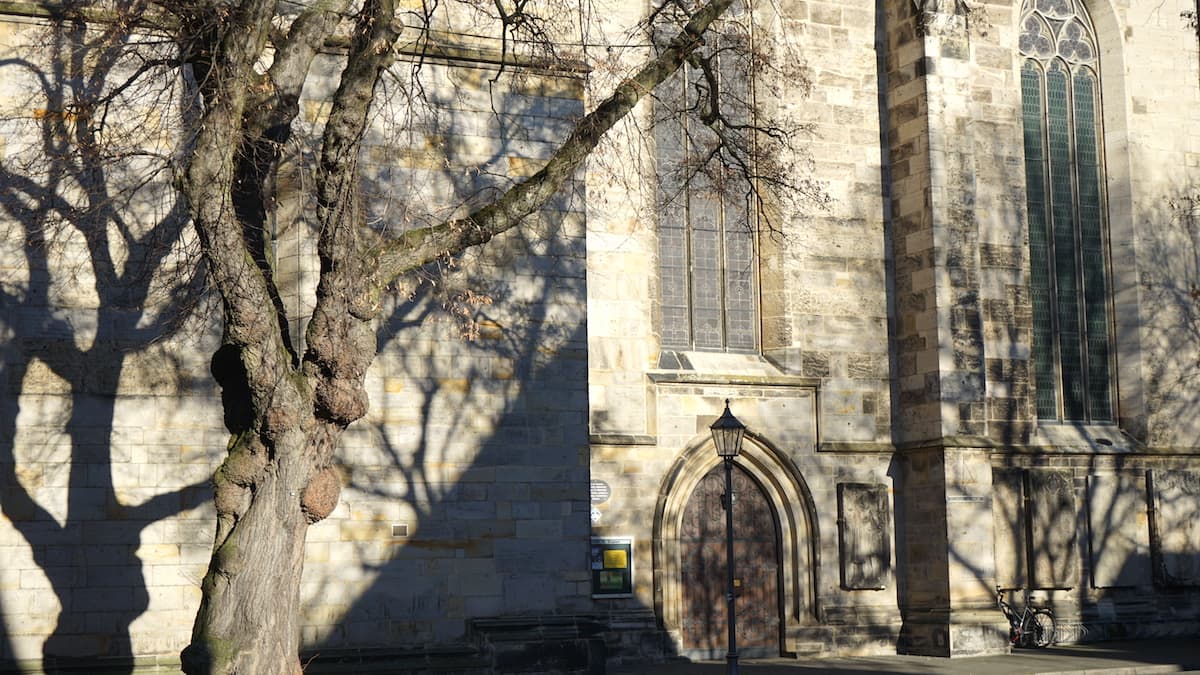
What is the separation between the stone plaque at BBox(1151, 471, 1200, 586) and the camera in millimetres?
21828

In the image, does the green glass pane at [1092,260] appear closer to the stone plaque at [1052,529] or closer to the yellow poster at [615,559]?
the stone plaque at [1052,529]

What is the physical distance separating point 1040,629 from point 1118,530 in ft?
6.81

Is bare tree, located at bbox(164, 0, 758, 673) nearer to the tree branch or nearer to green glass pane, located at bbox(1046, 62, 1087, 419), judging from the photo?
the tree branch

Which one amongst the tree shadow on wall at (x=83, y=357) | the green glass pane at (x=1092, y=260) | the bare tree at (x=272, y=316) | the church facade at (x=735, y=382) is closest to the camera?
the bare tree at (x=272, y=316)

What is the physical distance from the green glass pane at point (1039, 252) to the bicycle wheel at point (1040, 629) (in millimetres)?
2929

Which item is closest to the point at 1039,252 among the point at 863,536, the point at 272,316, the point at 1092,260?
the point at 1092,260

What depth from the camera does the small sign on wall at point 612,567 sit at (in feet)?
61.2

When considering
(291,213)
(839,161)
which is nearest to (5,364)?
(291,213)

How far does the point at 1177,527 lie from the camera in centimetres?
2202

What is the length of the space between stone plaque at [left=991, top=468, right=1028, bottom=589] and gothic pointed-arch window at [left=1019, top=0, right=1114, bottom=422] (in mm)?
1635

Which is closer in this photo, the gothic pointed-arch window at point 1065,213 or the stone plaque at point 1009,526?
the stone plaque at point 1009,526

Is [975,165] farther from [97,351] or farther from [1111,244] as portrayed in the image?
[97,351]

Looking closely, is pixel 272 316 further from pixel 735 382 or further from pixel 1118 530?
pixel 1118 530

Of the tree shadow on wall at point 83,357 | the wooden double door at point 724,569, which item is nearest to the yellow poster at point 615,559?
the wooden double door at point 724,569
